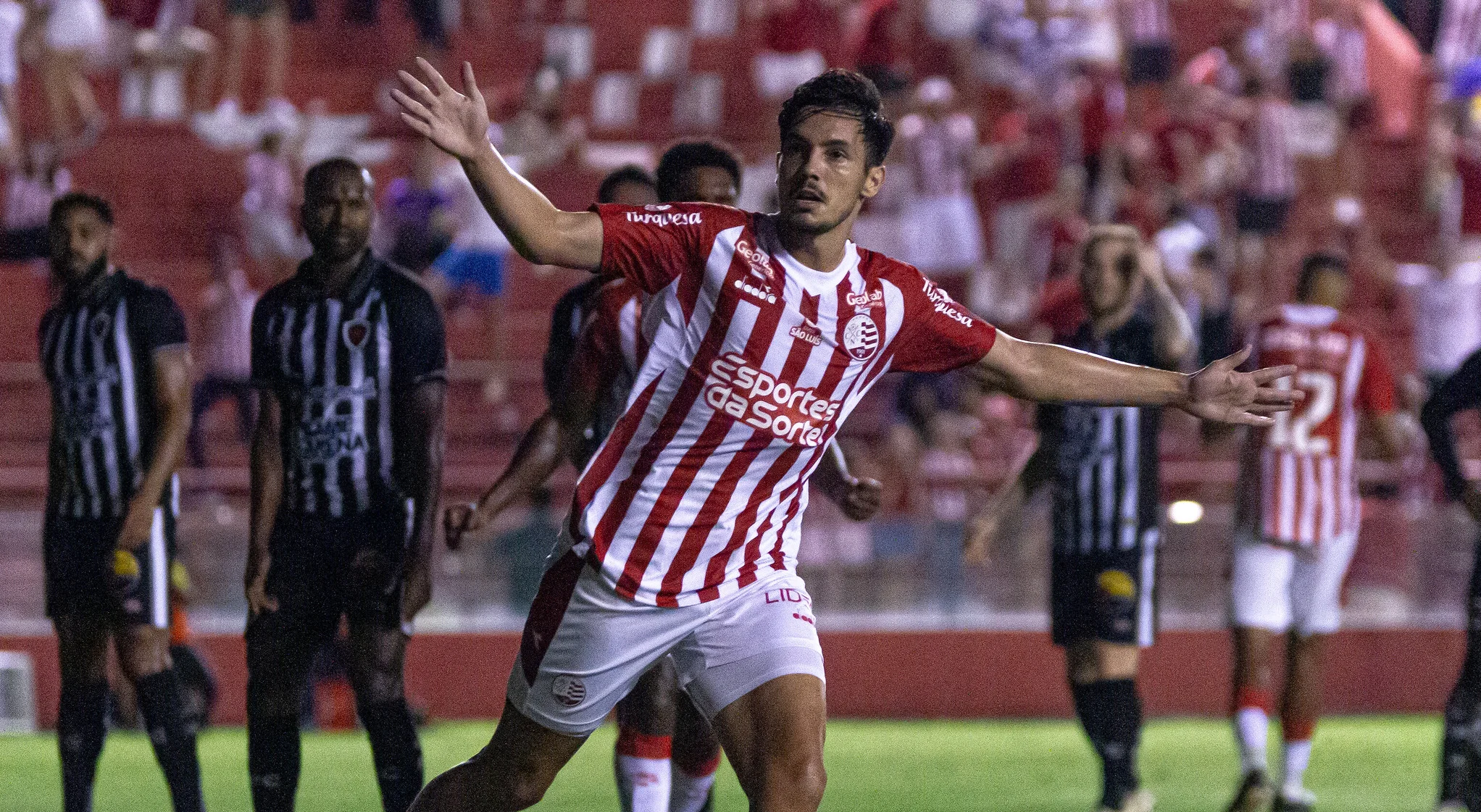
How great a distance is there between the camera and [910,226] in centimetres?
1539

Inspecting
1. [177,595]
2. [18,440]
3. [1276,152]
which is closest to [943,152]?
[1276,152]

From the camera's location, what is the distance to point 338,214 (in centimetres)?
585

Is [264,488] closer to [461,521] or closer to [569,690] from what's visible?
[461,521]

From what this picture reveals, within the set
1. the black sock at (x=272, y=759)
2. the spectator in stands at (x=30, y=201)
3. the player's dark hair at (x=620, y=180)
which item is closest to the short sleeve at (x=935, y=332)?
the player's dark hair at (x=620, y=180)

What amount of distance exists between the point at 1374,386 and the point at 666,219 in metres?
4.35

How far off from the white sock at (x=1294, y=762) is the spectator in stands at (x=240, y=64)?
479 inches

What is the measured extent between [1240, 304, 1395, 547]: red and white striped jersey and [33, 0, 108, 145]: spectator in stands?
11.8 metres

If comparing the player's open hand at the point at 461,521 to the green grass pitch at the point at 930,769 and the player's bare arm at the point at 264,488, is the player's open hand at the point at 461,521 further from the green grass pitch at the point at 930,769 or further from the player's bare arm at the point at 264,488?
the green grass pitch at the point at 930,769

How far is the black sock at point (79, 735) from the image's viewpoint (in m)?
6.37

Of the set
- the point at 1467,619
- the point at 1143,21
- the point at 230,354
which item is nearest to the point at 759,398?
the point at 1467,619

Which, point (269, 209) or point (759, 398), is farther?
point (269, 209)

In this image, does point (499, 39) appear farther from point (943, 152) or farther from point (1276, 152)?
point (1276, 152)

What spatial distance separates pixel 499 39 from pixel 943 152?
5.47 m

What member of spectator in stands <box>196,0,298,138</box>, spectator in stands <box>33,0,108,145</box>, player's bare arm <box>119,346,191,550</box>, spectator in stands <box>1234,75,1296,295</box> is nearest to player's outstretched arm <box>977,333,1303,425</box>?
player's bare arm <box>119,346,191,550</box>
